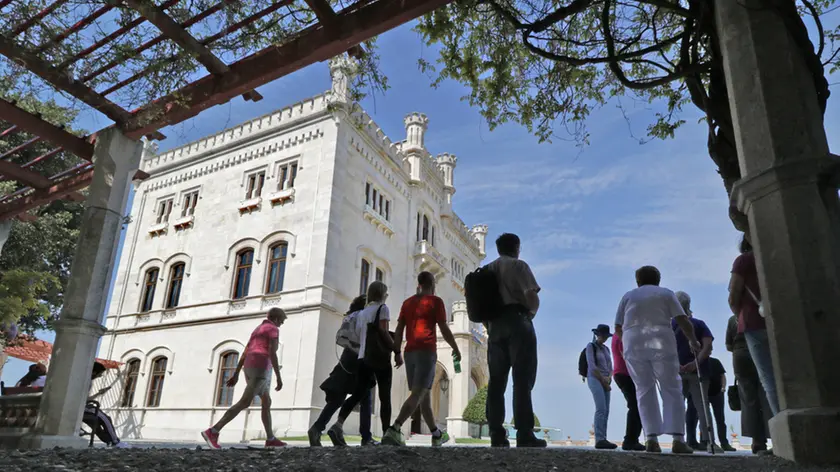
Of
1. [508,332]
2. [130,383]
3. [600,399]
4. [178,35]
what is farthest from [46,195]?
[130,383]

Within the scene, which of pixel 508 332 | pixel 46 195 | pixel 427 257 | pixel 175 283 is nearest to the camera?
pixel 508 332

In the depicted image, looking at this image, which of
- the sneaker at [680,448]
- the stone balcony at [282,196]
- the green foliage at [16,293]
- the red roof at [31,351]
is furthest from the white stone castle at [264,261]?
the sneaker at [680,448]

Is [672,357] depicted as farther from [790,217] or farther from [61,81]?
[61,81]

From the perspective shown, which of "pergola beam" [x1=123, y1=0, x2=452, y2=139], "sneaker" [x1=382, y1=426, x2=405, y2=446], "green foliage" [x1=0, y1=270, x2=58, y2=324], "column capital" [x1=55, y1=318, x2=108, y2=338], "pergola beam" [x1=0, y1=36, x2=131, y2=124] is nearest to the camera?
"sneaker" [x1=382, y1=426, x2=405, y2=446]

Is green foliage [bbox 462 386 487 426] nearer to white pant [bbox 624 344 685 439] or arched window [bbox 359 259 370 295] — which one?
arched window [bbox 359 259 370 295]

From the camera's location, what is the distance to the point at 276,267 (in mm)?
20281

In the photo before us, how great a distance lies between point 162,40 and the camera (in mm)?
6293

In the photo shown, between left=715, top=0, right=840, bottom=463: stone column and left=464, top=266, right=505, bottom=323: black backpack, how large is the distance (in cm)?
220

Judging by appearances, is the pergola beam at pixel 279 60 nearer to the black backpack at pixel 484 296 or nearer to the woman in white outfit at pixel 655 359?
the black backpack at pixel 484 296

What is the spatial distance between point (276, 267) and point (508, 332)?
656 inches

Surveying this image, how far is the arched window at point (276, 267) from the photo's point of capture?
19.9 meters

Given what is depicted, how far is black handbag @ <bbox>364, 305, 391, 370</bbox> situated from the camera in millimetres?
5402

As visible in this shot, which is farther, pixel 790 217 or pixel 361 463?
pixel 790 217

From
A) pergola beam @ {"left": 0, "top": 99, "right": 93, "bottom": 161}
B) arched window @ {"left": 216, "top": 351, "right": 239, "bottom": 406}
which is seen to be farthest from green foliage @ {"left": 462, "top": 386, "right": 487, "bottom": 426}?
pergola beam @ {"left": 0, "top": 99, "right": 93, "bottom": 161}
